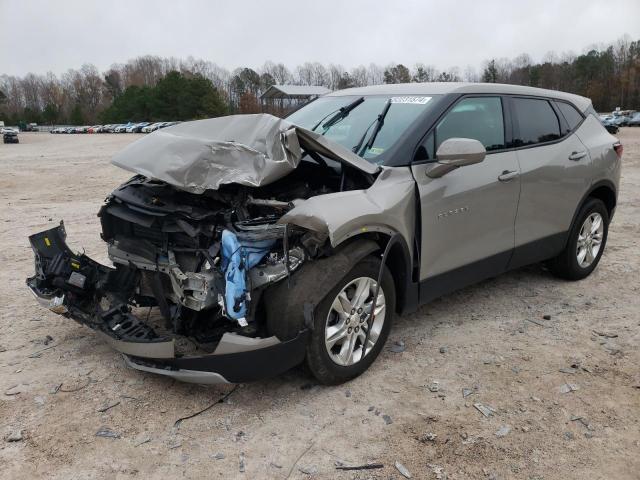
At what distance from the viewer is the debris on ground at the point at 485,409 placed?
10.4 ft

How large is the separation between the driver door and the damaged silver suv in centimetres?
1

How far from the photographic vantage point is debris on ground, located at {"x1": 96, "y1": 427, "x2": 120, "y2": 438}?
9.76 feet

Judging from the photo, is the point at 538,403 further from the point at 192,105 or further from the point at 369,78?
the point at 369,78

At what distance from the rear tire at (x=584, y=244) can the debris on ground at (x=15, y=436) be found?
15.3 feet

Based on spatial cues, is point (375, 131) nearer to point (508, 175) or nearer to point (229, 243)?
point (508, 175)

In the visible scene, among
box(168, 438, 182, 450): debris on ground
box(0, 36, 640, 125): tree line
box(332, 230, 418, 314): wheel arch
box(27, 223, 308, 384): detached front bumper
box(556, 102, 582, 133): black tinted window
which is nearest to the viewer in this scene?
box(168, 438, 182, 450): debris on ground

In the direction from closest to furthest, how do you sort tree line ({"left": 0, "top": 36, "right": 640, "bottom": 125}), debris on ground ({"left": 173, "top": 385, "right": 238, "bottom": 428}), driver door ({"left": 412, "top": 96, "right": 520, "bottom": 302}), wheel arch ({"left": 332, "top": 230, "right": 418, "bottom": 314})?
debris on ground ({"left": 173, "top": 385, "right": 238, "bottom": 428}) → wheel arch ({"left": 332, "top": 230, "right": 418, "bottom": 314}) → driver door ({"left": 412, "top": 96, "right": 520, "bottom": 302}) → tree line ({"left": 0, "top": 36, "right": 640, "bottom": 125})

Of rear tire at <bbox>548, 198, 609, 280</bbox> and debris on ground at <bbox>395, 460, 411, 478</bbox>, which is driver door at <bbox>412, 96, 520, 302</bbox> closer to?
rear tire at <bbox>548, 198, 609, 280</bbox>

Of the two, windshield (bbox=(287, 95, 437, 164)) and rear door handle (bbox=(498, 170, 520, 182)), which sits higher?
windshield (bbox=(287, 95, 437, 164))

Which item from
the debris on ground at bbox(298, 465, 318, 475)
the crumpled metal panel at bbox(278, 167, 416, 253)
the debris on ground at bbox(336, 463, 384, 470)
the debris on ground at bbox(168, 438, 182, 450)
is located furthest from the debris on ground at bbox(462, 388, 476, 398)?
the debris on ground at bbox(168, 438, 182, 450)

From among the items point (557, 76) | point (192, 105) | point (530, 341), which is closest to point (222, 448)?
point (530, 341)

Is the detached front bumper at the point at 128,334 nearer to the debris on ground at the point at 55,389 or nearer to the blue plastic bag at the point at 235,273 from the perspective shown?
the blue plastic bag at the point at 235,273

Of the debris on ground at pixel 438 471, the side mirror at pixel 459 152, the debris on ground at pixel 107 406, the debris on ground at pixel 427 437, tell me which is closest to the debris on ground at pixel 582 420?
the debris on ground at pixel 427 437

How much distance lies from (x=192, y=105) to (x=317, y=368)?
72211 mm
